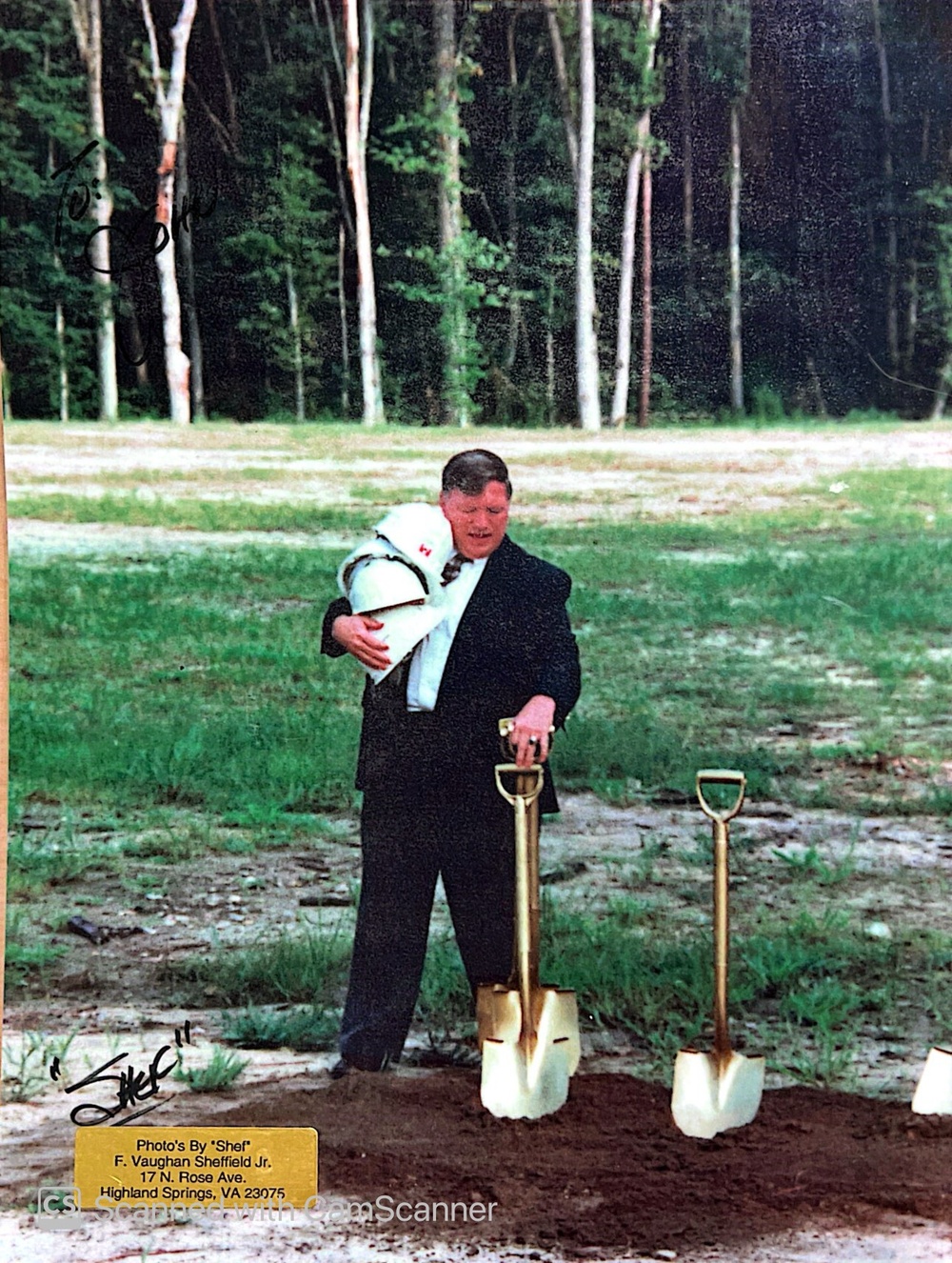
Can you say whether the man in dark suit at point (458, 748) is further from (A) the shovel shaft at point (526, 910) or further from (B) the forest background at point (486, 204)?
(B) the forest background at point (486, 204)

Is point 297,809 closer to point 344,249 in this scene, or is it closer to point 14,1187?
point 14,1187

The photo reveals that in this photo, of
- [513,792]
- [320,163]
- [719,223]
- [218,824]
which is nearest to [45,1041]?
[218,824]

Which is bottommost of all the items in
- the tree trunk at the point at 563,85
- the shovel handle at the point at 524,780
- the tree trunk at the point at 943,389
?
the shovel handle at the point at 524,780

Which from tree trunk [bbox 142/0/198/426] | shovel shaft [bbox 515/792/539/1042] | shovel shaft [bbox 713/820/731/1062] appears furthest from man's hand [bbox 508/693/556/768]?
tree trunk [bbox 142/0/198/426]

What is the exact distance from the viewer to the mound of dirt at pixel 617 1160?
3.95m

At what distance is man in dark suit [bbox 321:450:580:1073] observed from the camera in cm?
427

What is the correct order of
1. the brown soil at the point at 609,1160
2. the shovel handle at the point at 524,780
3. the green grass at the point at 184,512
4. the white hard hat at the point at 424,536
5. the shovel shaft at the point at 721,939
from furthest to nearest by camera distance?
the green grass at the point at 184,512
the white hard hat at the point at 424,536
the shovel handle at the point at 524,780
the shovel shaft at the point at 721,939
the brown soil at the point at 609,1160

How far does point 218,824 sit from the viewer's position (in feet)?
14.7

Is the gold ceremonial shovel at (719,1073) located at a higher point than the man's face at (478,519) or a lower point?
lower

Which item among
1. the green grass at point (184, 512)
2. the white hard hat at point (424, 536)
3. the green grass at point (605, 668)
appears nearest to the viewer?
the white hard hat at point (424, 536)

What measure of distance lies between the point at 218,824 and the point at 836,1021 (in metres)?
1.69

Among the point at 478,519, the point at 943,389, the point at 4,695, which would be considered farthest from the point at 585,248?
the point at 4,695

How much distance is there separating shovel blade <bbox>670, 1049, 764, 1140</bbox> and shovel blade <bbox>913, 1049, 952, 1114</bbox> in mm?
419

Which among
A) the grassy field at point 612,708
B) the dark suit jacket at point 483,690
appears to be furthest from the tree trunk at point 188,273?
the dark suit jacket at point 483,690
